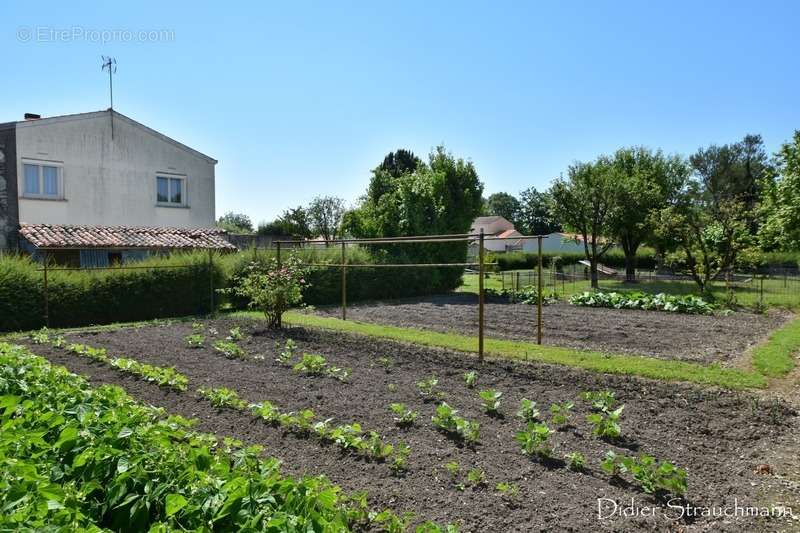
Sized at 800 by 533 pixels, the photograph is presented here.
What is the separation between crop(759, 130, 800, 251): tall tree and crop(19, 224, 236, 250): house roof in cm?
2167

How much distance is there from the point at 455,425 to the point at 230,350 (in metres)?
5.34

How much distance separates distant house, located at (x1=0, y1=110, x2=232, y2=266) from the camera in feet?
61.7

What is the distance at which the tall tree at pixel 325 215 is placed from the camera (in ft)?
188

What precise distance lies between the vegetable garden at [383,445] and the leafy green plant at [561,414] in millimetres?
24

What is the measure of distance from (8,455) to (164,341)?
328 inches

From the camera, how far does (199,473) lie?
2.66m

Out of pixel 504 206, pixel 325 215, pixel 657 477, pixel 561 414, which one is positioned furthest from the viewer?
pixel 504 206

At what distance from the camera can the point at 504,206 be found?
99.5 metres

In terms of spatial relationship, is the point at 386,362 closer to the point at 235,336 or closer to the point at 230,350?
the point at 230,350

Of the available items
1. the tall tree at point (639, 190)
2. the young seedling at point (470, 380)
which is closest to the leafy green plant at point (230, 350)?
the young seedling at point (470, 380)

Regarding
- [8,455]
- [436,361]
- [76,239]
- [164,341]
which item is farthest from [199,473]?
[76,239]

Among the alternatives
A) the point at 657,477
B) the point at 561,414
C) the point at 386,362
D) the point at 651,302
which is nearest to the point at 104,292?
the point at 386,362

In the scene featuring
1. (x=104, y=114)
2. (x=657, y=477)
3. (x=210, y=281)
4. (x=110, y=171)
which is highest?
(x=104, y=114)

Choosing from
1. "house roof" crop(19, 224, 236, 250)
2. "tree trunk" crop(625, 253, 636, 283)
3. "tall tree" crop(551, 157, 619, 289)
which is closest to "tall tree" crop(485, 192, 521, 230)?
"tree trunk" crop(625, 253, 636, 283)
